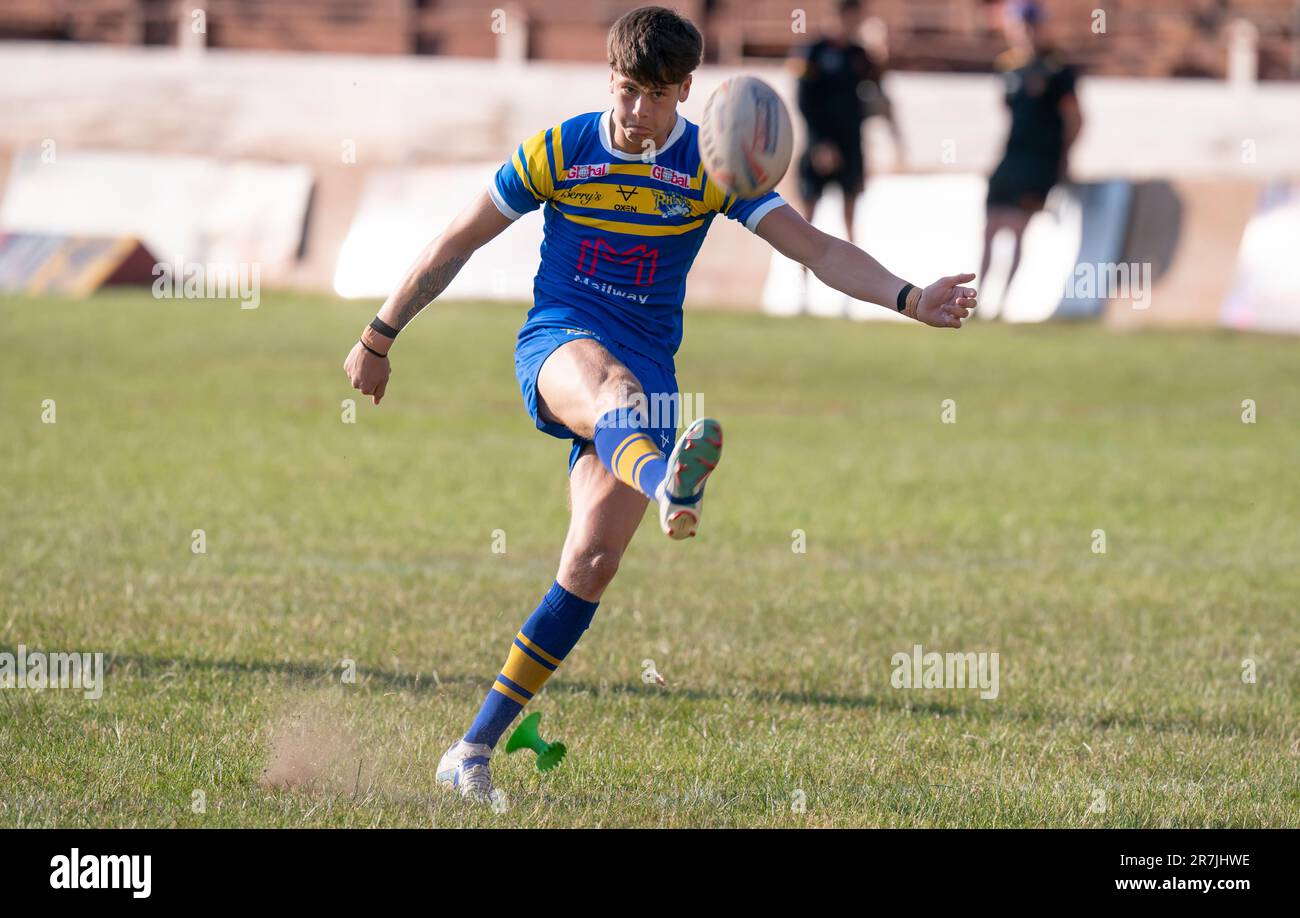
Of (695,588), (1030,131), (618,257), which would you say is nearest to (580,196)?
(618,257)

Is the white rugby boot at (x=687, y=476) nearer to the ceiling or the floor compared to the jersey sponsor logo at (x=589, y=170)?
nearer to the floor

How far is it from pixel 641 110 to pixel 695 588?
442cm

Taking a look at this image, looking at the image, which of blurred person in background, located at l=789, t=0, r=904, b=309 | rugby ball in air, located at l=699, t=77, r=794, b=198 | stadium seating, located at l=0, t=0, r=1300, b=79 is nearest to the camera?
rugby ball in air, located at l=699, t=77, r=794, b=198

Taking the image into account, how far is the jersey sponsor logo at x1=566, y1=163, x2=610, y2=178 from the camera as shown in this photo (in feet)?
18.4

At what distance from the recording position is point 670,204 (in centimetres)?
568

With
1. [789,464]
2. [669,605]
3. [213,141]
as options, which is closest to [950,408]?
[789,464]

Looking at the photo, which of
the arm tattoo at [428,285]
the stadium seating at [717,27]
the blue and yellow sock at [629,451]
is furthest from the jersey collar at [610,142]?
the stadium seating at [717,27]

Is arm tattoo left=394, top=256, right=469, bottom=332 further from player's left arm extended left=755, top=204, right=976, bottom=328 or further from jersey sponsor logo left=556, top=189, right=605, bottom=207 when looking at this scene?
player's left arm extended left=755, top=204, right=976, bottom=328

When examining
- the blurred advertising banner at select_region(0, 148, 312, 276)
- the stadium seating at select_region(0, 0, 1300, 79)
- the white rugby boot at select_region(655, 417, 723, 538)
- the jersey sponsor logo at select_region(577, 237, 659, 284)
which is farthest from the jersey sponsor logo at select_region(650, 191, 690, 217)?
the stadium seating at select_region(0, 0, 1300, 79)

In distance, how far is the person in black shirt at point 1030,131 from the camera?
1930 centimetres

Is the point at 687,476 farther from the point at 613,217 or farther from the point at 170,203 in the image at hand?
the point at 170,203

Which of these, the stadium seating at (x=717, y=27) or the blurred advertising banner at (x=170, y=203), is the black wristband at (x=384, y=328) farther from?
the stadium seating at (x=717, y=27)

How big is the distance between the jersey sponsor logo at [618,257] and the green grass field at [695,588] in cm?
156
